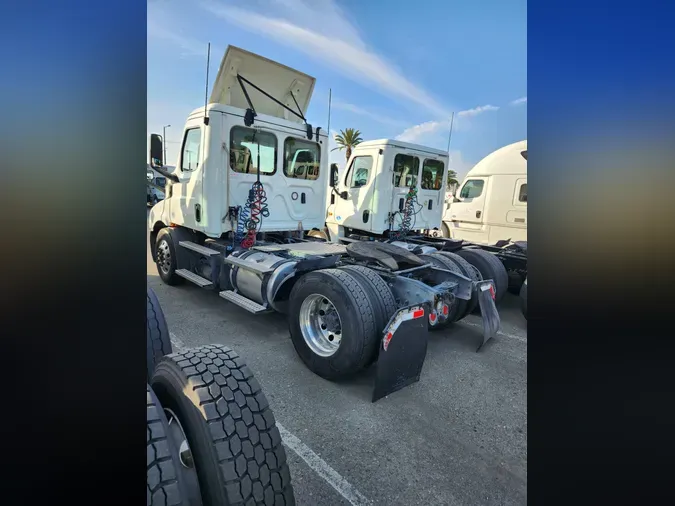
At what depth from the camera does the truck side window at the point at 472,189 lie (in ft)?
31.7

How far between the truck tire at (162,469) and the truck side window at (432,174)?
23.5ft

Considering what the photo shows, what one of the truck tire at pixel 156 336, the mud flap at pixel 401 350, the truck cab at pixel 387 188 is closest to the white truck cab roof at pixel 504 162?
the truck cab at pixel 387 188

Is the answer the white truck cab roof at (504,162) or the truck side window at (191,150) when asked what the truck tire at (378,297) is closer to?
the truck side window at (191,150)

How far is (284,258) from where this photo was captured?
15.7ft

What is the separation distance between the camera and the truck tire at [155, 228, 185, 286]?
6336 mm

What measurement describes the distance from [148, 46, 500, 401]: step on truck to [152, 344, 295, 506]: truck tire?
169 cm

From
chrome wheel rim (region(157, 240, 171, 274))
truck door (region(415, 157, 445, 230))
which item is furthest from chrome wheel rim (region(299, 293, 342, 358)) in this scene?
truck door (region(415, 157, 445, 230))

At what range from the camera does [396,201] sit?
7434 millimetres

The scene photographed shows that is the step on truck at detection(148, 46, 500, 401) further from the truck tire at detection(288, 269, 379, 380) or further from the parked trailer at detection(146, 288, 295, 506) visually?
the parked trailer at detection(146, 288, 295, 506)

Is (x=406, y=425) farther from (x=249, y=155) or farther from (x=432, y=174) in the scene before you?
(x=432, y=174)
